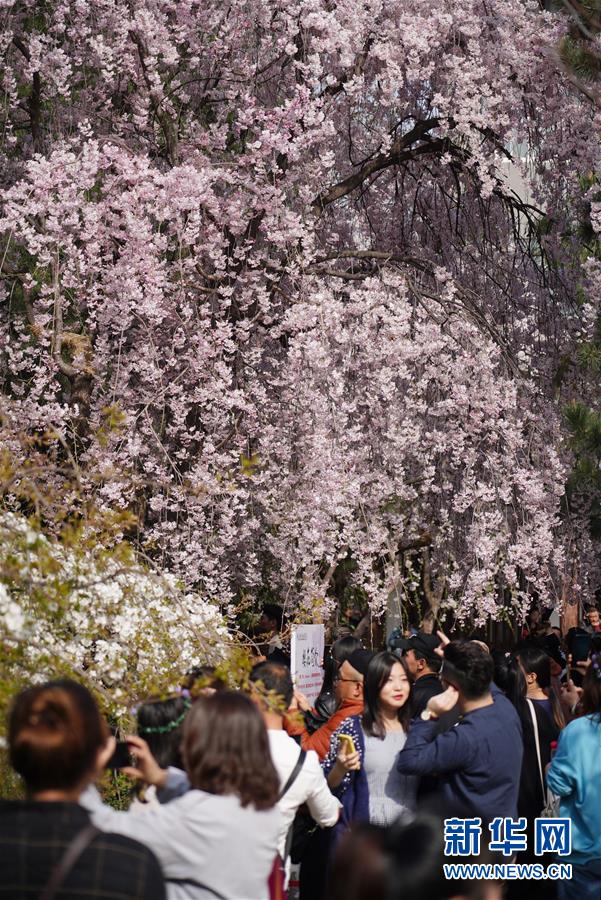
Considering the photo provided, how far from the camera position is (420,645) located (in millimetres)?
6086

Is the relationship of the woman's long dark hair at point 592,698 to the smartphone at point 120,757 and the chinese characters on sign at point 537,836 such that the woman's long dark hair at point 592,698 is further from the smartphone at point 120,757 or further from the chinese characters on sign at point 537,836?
the smartphone at point 120,757

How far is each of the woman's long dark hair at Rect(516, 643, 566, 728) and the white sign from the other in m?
1.51

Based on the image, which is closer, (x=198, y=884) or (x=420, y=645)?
(x=198, y=884)

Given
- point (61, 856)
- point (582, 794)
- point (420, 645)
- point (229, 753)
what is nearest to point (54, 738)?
point (61, 856)

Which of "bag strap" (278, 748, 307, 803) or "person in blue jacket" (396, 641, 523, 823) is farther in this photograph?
"person in blue jacket" (396, 641, 523, 823)

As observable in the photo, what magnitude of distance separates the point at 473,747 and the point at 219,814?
172cm

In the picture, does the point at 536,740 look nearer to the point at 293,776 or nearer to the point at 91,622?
the point at 293,776

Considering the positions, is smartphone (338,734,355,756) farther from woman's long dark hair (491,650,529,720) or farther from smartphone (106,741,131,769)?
smartphone (106,741,131,769)

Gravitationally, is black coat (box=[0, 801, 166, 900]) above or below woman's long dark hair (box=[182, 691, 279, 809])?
below

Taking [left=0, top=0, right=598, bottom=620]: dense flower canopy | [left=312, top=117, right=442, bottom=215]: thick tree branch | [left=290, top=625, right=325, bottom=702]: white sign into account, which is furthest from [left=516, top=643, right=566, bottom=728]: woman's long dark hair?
[left=312, top=117, right=442, bottom=215]: thick tree branch

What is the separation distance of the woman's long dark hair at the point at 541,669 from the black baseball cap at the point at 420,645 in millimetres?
603

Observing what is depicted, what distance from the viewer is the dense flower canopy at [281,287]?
8836mm

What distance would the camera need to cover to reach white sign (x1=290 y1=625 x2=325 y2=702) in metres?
6.77

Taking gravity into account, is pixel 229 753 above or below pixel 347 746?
above
